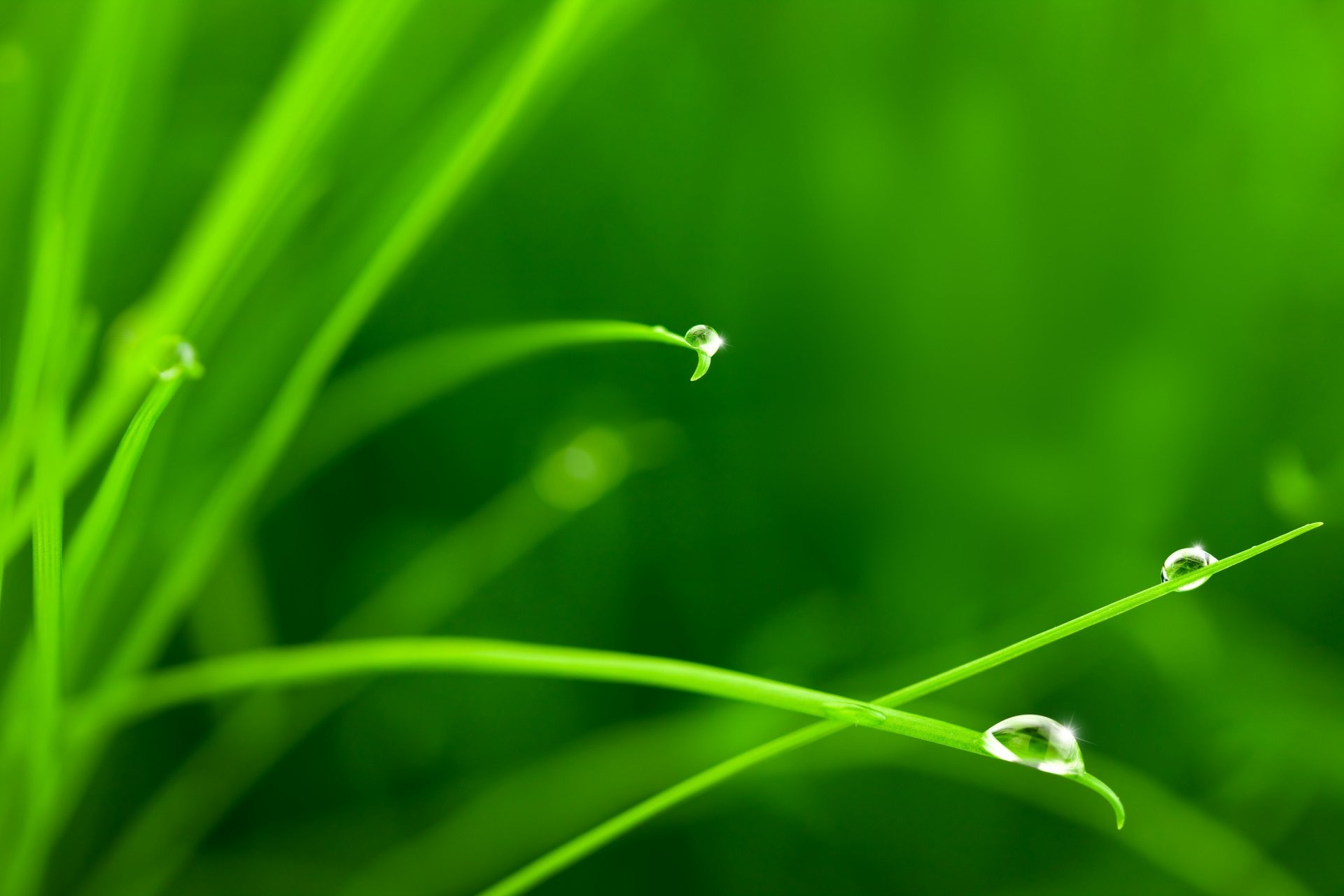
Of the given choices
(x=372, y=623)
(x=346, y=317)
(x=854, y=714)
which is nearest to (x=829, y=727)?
(x=854, y=714)

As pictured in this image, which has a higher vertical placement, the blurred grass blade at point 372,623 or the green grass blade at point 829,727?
the blurred grass blade at point 372,623

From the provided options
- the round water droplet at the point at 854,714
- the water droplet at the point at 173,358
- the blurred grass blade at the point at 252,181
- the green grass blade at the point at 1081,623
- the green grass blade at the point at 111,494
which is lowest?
the round water droplet at the point at 854,714

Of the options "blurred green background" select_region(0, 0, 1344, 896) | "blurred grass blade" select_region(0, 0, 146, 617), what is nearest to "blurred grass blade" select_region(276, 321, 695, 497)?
"blurred green background" select_region(0, 0, 1344, 896)

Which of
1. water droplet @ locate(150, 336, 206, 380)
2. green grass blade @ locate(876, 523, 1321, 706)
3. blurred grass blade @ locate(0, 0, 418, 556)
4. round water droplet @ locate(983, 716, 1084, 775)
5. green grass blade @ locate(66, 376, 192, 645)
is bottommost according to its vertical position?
round water droplet @ locate(983, 716, 1084, 775)

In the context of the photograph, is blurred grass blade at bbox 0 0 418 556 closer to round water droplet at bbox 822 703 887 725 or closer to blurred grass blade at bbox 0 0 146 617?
blurred grass blade at bbox 0 0 146 617

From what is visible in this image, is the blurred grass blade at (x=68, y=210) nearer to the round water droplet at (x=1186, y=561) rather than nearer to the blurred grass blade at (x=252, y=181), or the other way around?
the blurred grass blade at (x=252, y=181)

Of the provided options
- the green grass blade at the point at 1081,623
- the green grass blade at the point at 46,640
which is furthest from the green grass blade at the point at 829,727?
the green grass blade at the point at 46,640
